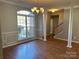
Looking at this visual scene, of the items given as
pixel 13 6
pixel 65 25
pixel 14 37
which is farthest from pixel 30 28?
pixel 65 25

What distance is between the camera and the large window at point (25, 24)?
626 centimetres

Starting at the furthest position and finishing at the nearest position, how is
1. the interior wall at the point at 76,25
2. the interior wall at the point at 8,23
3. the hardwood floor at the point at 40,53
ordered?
the interior wall at the point at 76,25, the interior wall at the point at 8,23, the hardwood floor at the point at 40,53

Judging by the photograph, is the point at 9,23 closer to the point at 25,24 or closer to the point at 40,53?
the point at 25,24

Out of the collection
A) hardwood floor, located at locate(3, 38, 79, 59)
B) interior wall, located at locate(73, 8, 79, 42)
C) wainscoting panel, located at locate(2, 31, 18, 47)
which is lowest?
hardwood floor, located at locate(3, 38, 79, 59)

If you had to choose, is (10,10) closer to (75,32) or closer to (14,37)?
(14,37)

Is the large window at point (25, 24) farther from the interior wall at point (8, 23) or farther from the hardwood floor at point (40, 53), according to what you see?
the hardwood floor at point (40, 53)

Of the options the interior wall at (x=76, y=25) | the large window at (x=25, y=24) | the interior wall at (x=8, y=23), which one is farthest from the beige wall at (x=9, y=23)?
the interior wall at (x=76, y=25)

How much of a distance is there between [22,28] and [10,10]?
1.74 meters

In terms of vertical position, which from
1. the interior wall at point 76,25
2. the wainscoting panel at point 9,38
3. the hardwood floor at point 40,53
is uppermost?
the interior wall at point 76,25

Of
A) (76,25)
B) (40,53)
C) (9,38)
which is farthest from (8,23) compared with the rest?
(76,25)

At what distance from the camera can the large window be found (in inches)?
246

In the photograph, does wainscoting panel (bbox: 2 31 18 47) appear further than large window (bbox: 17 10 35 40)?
No

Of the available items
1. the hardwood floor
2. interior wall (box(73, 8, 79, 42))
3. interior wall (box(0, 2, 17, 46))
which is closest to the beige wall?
interior wall (box(0, 2, 17, 46))

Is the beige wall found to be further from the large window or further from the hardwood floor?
the hardwood floor
